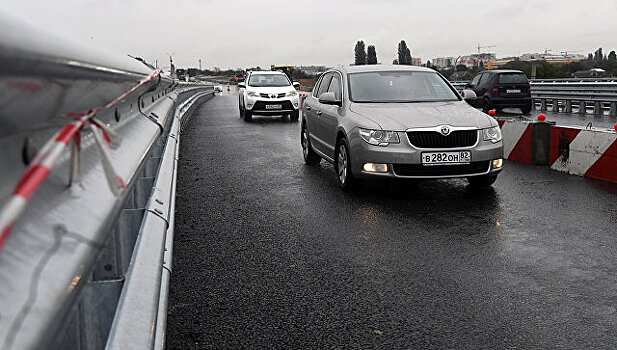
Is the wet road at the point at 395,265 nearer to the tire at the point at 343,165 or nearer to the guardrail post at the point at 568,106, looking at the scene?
the tire at the point at 343,165

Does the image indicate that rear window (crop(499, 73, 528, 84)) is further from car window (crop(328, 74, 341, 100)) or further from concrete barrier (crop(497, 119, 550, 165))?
car window (crop(328, 74, 341, 100))

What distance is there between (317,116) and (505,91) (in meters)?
16.5

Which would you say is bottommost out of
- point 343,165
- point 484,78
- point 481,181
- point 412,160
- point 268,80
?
point 481,181

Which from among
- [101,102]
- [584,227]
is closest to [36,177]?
[101,102]

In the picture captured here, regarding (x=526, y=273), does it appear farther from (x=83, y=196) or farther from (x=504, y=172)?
(x=504, y=172)

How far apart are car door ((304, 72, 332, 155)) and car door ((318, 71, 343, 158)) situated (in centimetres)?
7

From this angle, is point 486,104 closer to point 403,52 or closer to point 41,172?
point 41,172

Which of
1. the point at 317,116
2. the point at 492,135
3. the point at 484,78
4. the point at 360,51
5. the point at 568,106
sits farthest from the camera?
the point at 360,51

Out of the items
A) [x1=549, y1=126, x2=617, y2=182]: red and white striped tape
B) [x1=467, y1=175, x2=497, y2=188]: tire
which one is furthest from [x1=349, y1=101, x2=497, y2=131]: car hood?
[x1=549, y1=126, x2=617, y2=182]: red and white striped tape

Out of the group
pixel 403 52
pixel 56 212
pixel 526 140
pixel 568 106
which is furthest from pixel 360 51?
pixel 56 212

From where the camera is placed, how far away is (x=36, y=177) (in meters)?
0.95

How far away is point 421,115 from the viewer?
808cm

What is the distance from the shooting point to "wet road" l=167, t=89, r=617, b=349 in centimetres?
371

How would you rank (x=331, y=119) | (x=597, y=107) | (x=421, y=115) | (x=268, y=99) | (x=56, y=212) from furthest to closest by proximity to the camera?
(x=597, y=107) < (x=268, y=99) < (x=331, y=119) < (x=421, y=115) < (x=56, y=212)
